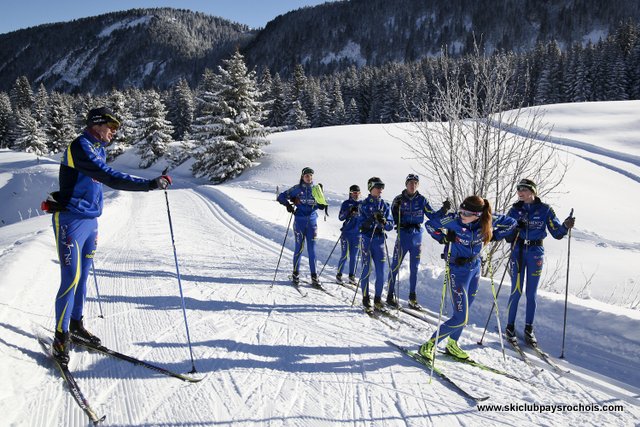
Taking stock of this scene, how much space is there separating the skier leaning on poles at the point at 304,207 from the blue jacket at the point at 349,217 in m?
0.46

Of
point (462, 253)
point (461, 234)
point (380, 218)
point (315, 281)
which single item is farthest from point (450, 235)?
point (315, 281)

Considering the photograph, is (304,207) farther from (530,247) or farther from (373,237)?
(530,247)

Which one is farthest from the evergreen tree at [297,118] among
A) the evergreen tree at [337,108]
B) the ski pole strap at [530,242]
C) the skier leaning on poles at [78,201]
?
the skier leaning on poles at [78,201]

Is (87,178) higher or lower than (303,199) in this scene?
higher

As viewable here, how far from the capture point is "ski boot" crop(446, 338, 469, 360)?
4.72 metres

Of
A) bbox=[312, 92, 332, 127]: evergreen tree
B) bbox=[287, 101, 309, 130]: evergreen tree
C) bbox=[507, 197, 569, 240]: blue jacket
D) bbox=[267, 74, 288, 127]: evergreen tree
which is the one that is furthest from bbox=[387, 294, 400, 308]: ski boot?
bbox=[312, 92, 332, 127]: evergreen tree

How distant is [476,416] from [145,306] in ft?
16.0

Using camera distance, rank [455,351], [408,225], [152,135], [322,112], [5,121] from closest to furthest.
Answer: [455,351], [408,225], [152,135], [322,112], [5,121]

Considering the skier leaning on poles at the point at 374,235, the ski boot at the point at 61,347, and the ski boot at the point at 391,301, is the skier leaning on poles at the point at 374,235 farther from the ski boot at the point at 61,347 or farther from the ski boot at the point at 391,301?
the ski boot at the point at 61,347

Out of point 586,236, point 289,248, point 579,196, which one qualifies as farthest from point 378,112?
point 289,248

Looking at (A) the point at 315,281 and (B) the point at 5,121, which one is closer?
(A) the point at 315,281

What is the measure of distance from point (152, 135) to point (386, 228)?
143 ft

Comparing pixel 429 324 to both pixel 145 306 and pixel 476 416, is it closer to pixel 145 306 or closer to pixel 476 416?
pixel 476 416

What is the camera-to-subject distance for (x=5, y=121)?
65688mm
